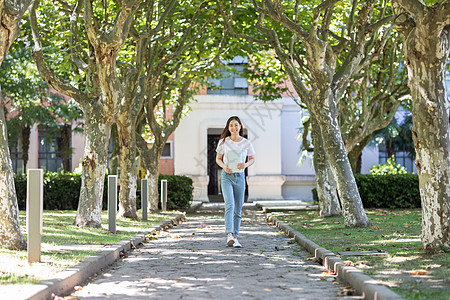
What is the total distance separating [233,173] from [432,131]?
369 centimetres

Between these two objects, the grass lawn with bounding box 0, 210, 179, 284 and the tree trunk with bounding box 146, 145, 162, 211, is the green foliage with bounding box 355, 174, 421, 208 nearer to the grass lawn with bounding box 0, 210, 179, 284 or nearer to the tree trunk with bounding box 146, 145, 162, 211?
the tree trunk with bounding box 146, 145, 162, 211

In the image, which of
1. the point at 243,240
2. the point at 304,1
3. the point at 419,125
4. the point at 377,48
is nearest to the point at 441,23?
the point at 419,125

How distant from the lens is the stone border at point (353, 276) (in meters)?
5.46

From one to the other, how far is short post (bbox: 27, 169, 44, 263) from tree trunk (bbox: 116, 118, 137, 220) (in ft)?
30.2

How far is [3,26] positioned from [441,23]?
602 cm

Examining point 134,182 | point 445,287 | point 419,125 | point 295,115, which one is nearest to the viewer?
point 445,287

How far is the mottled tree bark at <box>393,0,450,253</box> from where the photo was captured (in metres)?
7.81

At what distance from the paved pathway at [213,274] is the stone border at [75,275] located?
126 millimetres

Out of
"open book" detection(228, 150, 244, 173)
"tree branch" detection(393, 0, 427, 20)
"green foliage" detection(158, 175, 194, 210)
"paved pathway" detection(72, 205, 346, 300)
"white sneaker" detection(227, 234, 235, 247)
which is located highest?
"tree branch" detection(393, 0, 427, 20)

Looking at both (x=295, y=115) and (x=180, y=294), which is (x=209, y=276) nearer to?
(x=180, y=294)

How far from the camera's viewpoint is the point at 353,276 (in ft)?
21.5

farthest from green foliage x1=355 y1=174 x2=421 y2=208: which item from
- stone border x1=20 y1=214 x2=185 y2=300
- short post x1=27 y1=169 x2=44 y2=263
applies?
short post x1=27 y1=169 x2=44 y2=263

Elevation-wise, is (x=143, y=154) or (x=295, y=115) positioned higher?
(x=295, y=115)

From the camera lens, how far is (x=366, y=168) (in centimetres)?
3347
